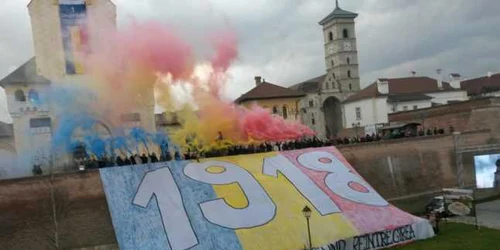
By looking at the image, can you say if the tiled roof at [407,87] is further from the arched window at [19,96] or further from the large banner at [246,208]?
the arched window at [19,96]

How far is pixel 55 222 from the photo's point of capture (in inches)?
907

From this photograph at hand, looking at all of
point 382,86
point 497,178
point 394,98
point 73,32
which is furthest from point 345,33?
point 73,32

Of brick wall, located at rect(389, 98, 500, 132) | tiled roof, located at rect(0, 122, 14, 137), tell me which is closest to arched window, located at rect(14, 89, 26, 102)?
tiled roof, located at rect(0, 122, 14, 137)

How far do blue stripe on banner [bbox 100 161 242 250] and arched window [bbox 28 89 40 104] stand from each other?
1297 cm

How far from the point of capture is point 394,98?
62.9 metres

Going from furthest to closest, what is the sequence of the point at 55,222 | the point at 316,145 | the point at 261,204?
the point at 316,145, the point at 261,204, the point at 55,222

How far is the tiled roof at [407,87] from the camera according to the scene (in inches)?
2557

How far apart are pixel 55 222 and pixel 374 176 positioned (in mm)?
19579

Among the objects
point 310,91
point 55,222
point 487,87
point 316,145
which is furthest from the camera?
point 310,91

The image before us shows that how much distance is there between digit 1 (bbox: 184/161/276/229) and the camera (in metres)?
25.5

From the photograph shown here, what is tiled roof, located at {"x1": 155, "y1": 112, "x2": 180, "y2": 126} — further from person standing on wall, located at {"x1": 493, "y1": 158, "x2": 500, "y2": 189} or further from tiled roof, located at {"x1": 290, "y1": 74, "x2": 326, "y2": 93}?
tiled roof, located at {"x1": 290, "y1": 74, "x2": 326, "y2": 93}

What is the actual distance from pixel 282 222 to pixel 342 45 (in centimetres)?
6848

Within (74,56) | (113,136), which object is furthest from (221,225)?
(74,56)

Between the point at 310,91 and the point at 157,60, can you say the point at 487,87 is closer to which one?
the point at 310,91
